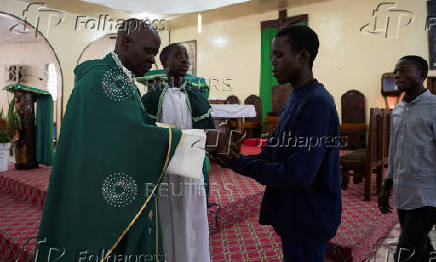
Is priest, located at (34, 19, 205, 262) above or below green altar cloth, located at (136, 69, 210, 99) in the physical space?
below

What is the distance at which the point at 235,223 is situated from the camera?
3.01 meters

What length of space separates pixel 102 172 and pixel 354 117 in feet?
22.4

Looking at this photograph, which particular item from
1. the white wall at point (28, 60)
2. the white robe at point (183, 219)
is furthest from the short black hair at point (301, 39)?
the white wall at point (28, 60)

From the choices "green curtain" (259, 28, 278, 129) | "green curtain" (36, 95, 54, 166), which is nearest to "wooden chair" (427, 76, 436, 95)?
"green curtain" (259, 28, 278, 129)

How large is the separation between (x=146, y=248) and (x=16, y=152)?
4.13m

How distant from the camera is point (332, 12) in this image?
721cm

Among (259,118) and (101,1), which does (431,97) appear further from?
(101,1)

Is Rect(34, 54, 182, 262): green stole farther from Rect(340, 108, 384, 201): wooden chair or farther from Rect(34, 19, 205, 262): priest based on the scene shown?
Rect(340, 108, 384, 201): wooden chair

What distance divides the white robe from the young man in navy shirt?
0.54 meters

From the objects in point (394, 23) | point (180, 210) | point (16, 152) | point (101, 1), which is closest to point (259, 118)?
point (394, 23)

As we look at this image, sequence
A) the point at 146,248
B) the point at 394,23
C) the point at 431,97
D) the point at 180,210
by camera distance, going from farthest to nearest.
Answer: the point at 394,23 < the point at 431,97 < the point at 180,210 < the point at 146,248

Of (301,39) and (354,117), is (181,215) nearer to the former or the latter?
(301,39)

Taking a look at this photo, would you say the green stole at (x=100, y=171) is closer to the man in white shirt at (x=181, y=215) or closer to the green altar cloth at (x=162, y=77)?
the man in white shirt at (x=181, y=215)

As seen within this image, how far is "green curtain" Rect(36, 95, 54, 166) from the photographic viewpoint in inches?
171
